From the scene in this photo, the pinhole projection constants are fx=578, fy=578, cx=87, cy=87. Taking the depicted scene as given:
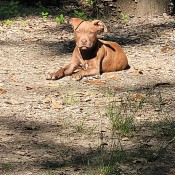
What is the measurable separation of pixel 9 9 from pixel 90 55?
5021mm

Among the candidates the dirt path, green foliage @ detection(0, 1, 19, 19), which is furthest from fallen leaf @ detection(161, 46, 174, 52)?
green foliage @ detection(0, 1, 19, 19)

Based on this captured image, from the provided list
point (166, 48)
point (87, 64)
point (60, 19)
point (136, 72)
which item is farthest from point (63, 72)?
point (60, 19)

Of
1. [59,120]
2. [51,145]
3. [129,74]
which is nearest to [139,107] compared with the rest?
[59,120]

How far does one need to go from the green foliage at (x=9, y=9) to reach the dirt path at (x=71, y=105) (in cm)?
144

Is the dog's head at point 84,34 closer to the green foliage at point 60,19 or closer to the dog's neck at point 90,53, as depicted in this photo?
the dog's neck at point 90,53

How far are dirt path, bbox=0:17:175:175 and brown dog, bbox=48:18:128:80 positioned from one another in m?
0.13

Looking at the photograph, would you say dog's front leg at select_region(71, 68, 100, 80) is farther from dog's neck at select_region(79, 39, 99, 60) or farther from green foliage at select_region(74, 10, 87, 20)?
green foliage at select_region(74, 10, 87, 20)

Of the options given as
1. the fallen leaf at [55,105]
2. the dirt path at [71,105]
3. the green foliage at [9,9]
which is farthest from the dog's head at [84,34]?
the green foliage at [9,9]

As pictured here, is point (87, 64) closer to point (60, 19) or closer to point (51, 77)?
point (51, 77)

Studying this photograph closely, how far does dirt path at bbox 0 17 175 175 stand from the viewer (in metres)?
4.87

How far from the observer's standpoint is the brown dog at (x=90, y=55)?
7.56m

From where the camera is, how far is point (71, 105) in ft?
21.2

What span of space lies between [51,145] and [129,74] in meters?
3.02

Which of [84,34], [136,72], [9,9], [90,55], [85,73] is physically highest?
[84,34]
